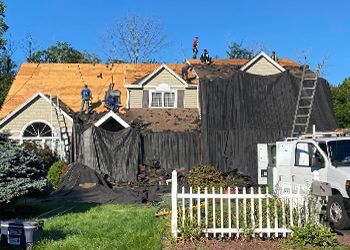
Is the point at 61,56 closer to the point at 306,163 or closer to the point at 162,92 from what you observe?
the point at 162,92

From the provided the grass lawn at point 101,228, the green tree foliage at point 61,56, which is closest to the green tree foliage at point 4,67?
the green tree foliage at point 61,56

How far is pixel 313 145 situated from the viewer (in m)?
12.7

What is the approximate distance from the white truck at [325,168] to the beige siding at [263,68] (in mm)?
16605

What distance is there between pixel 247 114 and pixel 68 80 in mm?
13202

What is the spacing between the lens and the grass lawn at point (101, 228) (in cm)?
941

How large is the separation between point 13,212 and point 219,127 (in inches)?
509

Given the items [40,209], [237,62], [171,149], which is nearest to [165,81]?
[171,149]

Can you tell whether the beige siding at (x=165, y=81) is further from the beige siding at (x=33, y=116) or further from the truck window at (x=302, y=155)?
the truck window at (x=302, y=155)

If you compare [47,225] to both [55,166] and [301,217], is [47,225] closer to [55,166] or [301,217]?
[301,217]

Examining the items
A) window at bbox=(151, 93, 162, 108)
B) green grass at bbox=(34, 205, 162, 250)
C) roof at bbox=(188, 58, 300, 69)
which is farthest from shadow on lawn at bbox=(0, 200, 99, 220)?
roof at bbox=(188, 58, 300, 69)

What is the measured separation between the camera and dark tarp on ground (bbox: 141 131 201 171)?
25.0m

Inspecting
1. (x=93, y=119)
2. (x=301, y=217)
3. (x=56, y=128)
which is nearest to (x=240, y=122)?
(x=93, y=119)

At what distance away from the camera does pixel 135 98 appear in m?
29.8

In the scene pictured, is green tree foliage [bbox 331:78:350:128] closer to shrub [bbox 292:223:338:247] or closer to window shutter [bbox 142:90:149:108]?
window shutter [bbox 142:90:149:108]
